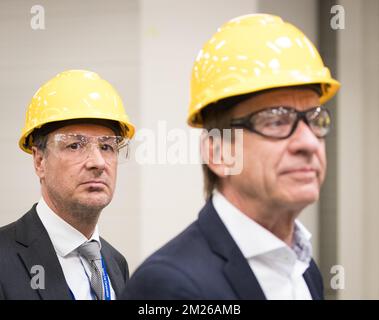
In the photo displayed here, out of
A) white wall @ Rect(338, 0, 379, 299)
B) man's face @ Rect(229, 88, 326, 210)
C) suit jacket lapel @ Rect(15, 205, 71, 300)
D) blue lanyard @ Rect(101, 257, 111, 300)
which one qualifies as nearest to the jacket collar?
man's face @ Rect(229, 88, 326, 210)

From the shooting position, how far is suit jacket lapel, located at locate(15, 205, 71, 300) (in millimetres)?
1848

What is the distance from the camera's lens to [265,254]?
1144 millimetres

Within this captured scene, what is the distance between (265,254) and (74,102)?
1235 mm

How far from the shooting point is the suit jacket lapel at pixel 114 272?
2.14 m

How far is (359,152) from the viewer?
290cm

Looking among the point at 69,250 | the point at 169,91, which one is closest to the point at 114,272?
the point at 69,250

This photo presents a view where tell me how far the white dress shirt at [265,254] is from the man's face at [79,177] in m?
1.02

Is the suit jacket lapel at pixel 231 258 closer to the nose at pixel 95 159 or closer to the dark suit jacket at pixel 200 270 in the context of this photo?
the dark suit jacket at pixel 200 270

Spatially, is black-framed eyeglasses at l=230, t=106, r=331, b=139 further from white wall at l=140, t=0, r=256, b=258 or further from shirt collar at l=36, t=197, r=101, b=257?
white wall at l=140, t=0, r=256, b=258

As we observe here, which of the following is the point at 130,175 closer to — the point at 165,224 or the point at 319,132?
the point at 165,224

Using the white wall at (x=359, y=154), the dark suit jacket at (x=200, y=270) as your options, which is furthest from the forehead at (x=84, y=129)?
the white wall at (x=359, y=154)

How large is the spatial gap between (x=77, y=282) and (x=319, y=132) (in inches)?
47.4

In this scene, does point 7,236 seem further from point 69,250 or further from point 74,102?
point 74,102
